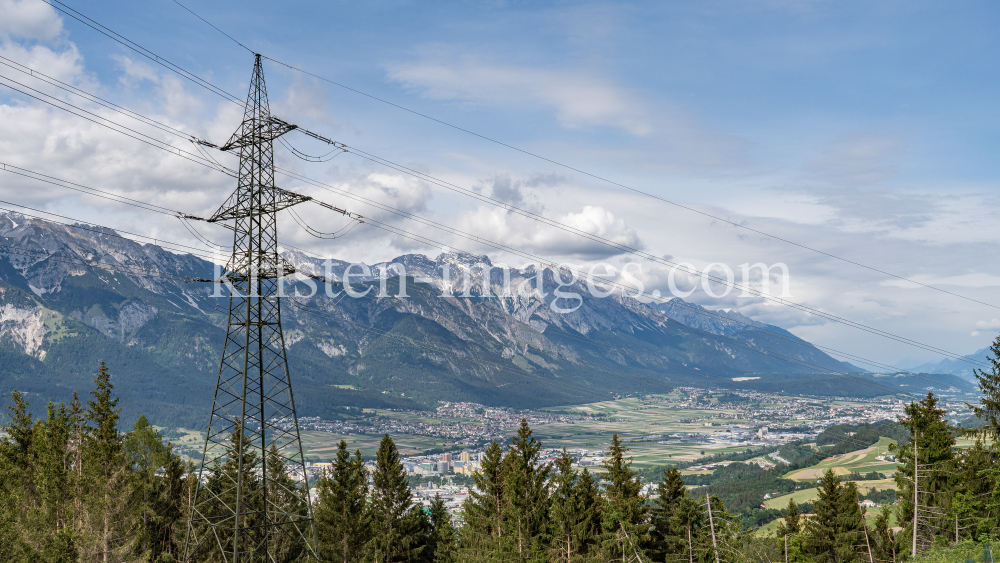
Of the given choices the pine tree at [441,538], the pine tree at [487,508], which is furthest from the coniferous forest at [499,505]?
the pine tree at [441,538]

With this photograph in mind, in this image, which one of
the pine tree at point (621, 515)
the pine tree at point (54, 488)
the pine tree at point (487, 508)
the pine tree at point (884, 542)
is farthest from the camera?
the pine tree at point (884, 542)

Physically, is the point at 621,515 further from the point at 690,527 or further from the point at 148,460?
the point at 148,460

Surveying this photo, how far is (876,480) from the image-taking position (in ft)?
544

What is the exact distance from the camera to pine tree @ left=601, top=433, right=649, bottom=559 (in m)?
39.4

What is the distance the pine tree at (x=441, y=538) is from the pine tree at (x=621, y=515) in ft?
37.4

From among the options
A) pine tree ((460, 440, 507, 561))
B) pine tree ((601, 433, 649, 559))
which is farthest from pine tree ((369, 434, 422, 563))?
pine tree ((601, 433, 649, 559))

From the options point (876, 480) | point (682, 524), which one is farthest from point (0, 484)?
point (876, 480)

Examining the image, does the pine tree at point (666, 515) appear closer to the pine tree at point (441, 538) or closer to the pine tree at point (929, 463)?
the pine tree at point (441, 538)

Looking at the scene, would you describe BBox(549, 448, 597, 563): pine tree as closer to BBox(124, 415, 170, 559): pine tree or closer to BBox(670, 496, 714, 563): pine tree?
BBox(670, 496, 714, 563): pine tree

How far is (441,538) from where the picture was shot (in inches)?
2095

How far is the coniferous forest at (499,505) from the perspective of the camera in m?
37.6

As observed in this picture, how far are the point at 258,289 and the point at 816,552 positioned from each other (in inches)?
1721

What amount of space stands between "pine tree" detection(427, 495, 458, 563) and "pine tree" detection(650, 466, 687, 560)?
1396 centimetres

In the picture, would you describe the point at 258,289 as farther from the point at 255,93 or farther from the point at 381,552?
the point at 381,552
